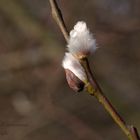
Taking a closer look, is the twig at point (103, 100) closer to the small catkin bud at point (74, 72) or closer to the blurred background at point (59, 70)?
the small catkin bud at point (74, 72)

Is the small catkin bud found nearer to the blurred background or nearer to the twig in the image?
the twig

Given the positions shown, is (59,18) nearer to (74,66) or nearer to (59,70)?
(74,66)

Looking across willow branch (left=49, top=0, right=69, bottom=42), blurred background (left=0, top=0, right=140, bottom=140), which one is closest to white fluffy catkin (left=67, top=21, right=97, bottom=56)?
willow branch (left=49, top=0, right=69, bottom=42)

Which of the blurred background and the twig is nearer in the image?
the twig

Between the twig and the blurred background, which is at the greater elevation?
the twig

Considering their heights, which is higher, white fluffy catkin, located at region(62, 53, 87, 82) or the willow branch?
the willow branch

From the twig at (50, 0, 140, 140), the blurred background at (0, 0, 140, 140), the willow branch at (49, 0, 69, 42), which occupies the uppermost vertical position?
the willow branch at (49, 0, 69, 42)
